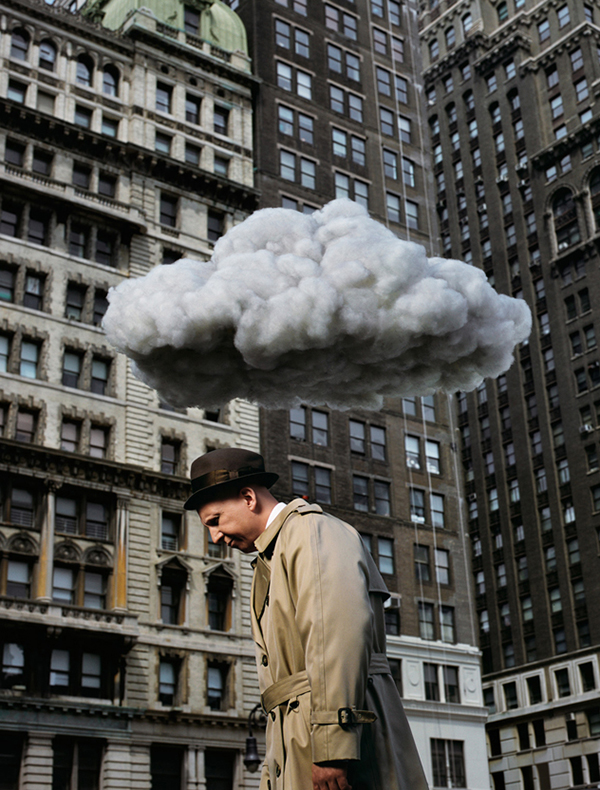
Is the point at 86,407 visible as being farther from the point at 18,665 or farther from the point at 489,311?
the point at 489,311

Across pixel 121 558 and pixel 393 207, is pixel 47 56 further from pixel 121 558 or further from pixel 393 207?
pixel 121 558

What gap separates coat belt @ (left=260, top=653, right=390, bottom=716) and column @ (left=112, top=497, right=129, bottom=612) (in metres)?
33.5

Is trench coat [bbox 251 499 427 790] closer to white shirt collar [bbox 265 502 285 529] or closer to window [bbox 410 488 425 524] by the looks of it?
white shirt collar [bbox 265 502 285 529]

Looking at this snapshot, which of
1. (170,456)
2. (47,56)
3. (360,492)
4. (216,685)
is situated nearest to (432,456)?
(360,492)

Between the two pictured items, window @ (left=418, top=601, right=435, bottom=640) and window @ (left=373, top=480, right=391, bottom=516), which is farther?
window @ (left=373, top=480, right=391, bottom=516)

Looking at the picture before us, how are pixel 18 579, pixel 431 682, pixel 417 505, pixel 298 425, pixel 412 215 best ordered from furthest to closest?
1. pixel 412 215
2. pixel 417 505
3. pixel 298 425
4. pixel 431 682
5. pixel 18 579

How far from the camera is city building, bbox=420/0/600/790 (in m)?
74.8

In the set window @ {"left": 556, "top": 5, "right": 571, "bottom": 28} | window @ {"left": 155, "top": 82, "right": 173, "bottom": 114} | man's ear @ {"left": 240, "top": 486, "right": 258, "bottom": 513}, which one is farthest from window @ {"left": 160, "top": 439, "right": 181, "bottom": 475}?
window @ {"left": 556, "top": 5, "right": 571, "bottom": 28}

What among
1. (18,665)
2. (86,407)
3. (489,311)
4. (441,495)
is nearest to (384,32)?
(441,495)

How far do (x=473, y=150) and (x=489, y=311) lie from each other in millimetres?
92286

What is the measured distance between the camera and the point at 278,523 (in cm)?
599

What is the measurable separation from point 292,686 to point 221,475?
4.30 ft

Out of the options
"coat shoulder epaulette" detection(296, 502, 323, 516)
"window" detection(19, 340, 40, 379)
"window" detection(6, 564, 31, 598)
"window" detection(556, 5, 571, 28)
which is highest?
"window" detection(556, 5, 571, 28)

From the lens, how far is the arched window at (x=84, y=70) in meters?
47.7
